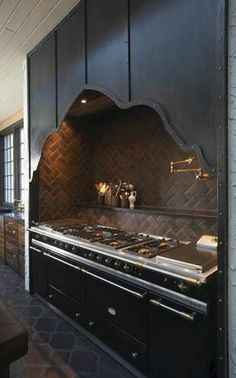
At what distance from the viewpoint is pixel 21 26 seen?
252 centimetres

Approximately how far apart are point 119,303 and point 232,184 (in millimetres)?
1215

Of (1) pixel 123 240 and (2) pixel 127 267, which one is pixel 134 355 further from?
(1) pixel 123 240

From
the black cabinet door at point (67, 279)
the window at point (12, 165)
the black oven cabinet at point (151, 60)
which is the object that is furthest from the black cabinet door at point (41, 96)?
the window at point (12, 165)

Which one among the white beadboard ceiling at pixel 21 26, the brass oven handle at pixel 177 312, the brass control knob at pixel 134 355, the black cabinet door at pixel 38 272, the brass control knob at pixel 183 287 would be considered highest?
the white beadboard ceiling at pixel 21 26

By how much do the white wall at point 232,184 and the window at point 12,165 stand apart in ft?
15.7

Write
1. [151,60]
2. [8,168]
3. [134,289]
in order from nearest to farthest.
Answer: [151,60] → [134,289] → [8,168]

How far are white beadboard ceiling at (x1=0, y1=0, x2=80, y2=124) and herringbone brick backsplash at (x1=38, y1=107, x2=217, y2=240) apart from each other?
100cm

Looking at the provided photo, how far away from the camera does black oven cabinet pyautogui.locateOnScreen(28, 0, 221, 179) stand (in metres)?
1.40

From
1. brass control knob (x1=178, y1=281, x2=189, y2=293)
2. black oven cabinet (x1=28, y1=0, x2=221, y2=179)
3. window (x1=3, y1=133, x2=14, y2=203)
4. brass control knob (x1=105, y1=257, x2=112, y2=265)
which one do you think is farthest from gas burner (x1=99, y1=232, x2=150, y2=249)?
window (x1=3, y1=133, x2=14, y2=203)

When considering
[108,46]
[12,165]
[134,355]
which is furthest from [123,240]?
[12,165]

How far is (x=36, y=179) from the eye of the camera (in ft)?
10.5

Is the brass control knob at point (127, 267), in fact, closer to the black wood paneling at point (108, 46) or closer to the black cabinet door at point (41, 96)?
the black wood paneling at point (108, 46)

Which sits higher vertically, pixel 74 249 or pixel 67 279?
pixel 74 249

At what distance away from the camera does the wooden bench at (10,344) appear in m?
1.31
